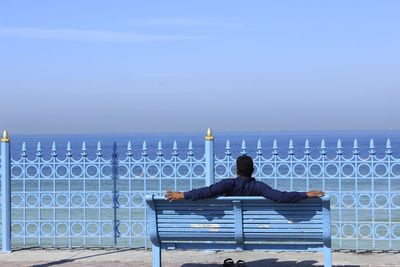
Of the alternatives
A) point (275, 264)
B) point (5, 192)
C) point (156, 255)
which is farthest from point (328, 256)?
point (5, 192)

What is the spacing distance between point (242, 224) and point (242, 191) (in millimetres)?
348

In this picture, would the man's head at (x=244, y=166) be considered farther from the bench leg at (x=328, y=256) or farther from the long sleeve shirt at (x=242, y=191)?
the bench leg at (x=328, y=256)

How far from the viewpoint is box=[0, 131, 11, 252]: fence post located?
10023 millimetres

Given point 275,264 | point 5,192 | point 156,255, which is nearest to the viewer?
point 156,255

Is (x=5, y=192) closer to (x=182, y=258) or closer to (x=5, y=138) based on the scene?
(x=5, y=138)

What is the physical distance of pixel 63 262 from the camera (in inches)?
364

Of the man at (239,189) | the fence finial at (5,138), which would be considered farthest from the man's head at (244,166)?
the fence finial at (5,138)

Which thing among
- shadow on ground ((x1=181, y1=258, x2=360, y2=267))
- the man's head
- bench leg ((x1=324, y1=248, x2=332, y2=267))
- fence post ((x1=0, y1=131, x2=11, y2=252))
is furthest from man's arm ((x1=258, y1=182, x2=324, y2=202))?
fence post ((x1=0, y1=131, x2=11, y2=252))

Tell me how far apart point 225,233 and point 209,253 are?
2.31 metres

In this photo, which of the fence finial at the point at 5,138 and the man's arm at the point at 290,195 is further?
the fence finial at the point at 5,138

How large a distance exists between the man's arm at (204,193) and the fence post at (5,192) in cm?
357

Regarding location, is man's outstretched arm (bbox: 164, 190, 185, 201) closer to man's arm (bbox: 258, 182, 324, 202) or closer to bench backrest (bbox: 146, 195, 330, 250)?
bench backrest (bbox: 146, 195, 330, 250)

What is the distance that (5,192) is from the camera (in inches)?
396

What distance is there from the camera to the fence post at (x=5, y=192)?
10.0m
